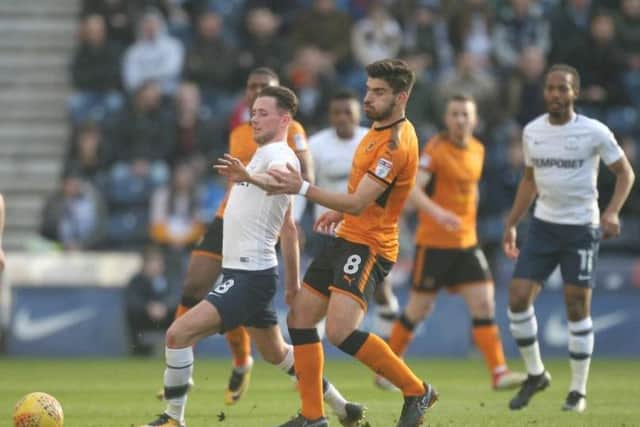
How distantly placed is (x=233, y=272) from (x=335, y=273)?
669 mm

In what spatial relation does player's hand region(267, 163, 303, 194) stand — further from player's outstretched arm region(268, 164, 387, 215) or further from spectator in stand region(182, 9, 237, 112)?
spectator in stand region(182, 9, 237, 112)

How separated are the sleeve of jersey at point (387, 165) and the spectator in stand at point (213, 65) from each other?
12531mm

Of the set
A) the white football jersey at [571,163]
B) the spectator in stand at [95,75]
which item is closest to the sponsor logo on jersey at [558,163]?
the white football jersey at [571,163]

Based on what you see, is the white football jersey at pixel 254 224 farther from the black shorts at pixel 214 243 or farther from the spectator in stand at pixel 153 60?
the spectator in stand at pixel 153 60

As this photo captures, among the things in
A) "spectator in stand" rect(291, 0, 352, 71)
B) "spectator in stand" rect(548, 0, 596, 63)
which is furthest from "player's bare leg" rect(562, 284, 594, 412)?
"spectator in stand" rect(291, 0, 352, 71)

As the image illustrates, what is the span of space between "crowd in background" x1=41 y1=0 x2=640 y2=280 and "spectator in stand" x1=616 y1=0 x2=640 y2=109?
2cm

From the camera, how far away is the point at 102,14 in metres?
23.7

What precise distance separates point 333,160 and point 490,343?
2191 mm

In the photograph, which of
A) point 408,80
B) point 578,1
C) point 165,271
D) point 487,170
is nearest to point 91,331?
point 165,271

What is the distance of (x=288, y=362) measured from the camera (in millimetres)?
11297

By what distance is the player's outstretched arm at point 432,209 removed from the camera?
13367mm

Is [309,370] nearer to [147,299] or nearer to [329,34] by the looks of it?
[147,299]

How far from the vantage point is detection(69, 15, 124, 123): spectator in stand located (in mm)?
23031

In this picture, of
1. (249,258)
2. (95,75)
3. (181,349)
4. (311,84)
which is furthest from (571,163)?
(95,75)
